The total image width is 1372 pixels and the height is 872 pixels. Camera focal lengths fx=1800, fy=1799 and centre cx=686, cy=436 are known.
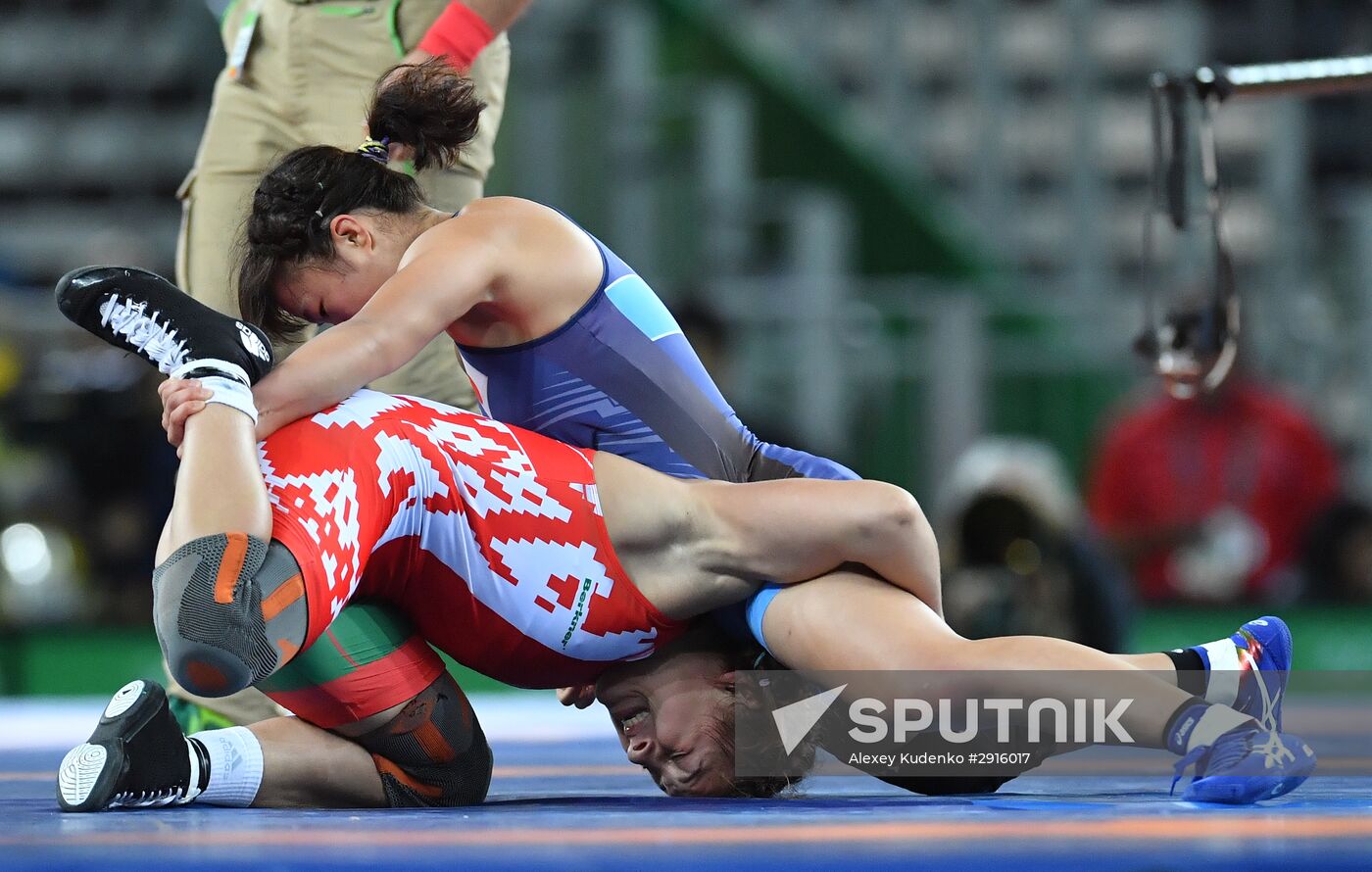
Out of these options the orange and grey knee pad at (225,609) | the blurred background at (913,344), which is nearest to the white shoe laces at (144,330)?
the orange and grey knee pad at (225,609)

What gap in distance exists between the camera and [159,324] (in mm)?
2023

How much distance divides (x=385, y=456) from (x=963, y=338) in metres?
3.65

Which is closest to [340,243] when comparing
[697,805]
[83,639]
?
[697,805]

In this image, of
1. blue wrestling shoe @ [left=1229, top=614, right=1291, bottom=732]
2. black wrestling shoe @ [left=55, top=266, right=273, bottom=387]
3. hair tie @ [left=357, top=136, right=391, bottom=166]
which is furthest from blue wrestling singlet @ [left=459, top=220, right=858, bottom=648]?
blue wrestling shoe @ [left=1229, top=614, right=1291, bottom=732]

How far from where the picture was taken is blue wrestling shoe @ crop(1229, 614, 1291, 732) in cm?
220

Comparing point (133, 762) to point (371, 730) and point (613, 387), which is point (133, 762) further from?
point (613, 387)

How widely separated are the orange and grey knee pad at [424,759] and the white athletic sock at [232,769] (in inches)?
5.6

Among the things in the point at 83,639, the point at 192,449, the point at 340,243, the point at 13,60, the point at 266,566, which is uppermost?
the point at 13,60

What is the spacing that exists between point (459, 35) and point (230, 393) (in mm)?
1008

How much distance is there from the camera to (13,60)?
A: 12039 millimetres

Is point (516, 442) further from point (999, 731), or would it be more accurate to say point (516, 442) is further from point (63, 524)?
point (63, 524)

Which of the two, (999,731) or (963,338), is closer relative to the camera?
(999,731)

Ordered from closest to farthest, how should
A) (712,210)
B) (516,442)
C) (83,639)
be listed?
(516,442) < (83,639) < (712,210)

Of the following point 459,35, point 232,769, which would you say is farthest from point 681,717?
point 459,35
